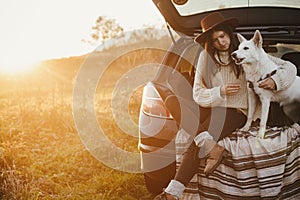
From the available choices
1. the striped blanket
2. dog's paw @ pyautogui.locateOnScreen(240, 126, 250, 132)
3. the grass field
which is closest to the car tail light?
the striped blanket

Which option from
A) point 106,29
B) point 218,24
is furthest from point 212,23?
point 106,29

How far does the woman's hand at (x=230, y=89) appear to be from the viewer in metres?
3.28

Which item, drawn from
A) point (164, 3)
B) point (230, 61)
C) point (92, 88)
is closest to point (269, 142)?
point (230, 61)

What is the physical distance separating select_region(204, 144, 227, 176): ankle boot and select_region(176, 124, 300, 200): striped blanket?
2.0 inches

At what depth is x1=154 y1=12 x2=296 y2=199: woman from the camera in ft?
10.7

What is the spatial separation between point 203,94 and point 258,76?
0.41 metres

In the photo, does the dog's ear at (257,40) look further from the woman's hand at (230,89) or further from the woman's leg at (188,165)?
the woman's leg at (188,165)

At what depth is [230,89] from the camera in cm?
328

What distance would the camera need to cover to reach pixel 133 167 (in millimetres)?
4789

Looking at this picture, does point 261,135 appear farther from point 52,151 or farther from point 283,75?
point 52,151

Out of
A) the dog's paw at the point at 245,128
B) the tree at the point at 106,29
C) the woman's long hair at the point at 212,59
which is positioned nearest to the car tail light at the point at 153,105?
the woman's long hair at the point at 212,59

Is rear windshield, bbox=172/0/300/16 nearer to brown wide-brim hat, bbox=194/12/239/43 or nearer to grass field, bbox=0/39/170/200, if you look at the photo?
brown wide-brim hat, bbox=194/12/239/43

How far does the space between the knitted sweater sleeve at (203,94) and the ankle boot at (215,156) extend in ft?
1.03

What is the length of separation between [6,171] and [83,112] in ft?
8.87
